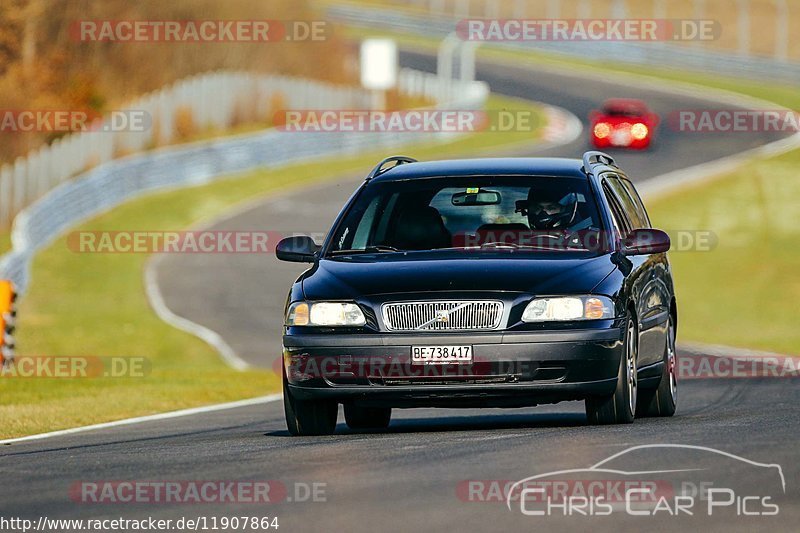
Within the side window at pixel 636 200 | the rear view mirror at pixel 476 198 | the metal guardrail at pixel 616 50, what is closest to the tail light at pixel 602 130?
the metal guardrail at pixel 616 50

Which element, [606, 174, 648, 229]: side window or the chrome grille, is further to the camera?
[606, 174, 648, 229]: side window

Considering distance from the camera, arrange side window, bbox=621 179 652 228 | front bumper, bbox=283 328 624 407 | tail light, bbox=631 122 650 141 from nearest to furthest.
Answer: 1. front bumper, bbox=283 328 624 407
2. side window, bbox=621 179 652 228
3. tail light, bbox=631 122 650 141

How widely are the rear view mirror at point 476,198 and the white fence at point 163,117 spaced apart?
2616 centimetres

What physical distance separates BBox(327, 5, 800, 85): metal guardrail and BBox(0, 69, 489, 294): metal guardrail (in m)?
18.3

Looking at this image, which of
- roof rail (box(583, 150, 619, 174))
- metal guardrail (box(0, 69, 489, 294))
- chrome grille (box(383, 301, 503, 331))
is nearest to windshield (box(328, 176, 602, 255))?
roof rail (box(583, 150, 619, 174))

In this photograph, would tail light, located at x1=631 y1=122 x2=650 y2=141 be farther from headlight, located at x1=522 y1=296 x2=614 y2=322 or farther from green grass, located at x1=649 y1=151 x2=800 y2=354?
headlight, located at x1=522 y1=296 x2=614 y2=322

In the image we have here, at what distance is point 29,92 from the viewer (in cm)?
4466

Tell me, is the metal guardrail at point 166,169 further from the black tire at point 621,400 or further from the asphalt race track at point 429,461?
the black tire at point 621,400

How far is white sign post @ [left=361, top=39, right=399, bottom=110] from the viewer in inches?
2576

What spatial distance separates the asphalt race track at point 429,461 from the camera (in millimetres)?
7191

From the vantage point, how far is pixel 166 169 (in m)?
44.1

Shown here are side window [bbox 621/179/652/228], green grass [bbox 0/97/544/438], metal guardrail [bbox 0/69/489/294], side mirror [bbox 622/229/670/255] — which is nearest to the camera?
side mirror [bbox 622/229/670/255]

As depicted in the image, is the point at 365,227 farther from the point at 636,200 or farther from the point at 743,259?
the point at 743,259

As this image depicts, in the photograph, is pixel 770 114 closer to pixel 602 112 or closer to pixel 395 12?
pixel 602 112
